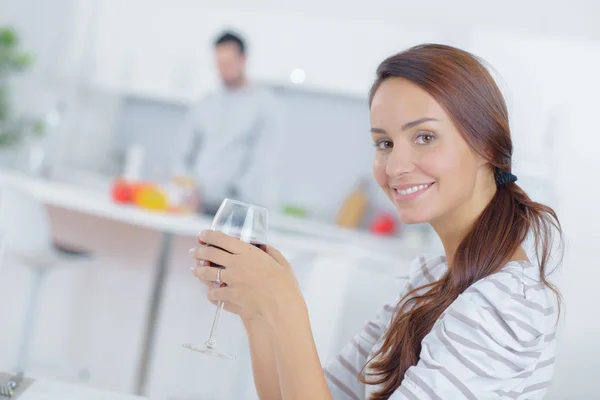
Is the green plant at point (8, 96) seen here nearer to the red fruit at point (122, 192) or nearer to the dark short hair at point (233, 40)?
the dark short hair at point (233, 40)

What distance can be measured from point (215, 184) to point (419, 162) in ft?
8.99

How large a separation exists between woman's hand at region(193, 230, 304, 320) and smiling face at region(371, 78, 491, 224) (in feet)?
0.80

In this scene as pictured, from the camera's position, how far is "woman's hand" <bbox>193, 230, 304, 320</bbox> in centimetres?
97

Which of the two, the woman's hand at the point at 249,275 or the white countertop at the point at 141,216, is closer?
A: the woman's hand at the point at 249,275

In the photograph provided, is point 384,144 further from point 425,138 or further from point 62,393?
point 62,393

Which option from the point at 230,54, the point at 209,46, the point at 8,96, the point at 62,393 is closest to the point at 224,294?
the point at 62,393

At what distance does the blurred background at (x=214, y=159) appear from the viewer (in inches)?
115

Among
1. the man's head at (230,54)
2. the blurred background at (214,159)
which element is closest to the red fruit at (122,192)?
the blurred background at (214,159)

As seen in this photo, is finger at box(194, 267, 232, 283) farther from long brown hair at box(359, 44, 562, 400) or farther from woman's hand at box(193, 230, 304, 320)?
long brown hair at box(359, 44, 562, 400)

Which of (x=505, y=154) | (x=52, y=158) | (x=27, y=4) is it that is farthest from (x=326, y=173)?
(x=505, y=154)

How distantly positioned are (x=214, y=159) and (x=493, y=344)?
2977 mm

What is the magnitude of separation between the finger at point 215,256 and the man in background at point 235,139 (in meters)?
2.64

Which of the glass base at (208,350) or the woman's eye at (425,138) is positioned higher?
the woman's eye at (425,138)

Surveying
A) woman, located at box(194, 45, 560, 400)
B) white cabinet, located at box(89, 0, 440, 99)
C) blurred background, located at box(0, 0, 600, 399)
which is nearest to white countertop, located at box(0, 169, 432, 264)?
blurred background, located at box(0, 0, 600, 399)
